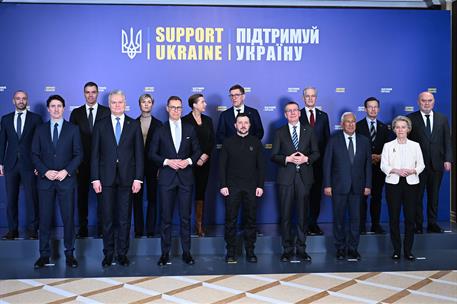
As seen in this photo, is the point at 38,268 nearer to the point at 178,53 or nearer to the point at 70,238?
the point at 70,238

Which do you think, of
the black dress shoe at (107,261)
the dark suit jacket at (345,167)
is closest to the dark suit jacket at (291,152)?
the dark suit jacket at (345,167)

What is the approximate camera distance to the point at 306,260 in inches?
228

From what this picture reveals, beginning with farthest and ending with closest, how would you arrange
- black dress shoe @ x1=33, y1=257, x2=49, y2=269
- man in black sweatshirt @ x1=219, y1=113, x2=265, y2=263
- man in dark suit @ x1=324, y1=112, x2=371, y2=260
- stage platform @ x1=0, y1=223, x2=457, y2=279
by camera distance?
man in dark suit @ x1=324, y1=112, x2=371, y2=260
man in black sweatshirt @ x1=219, y1=113, x2=265, y2=263
black dress shoe @ x1=33, y1=257, x2=49, y2=269
stage platform @ x1=0, y1=223, x2=457, y2=279

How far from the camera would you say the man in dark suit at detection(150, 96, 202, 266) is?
18.3ft

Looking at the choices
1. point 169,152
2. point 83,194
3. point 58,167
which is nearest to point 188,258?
point 169,152

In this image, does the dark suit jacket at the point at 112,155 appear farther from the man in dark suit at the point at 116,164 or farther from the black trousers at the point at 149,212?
the black trousers at the point at 149,212

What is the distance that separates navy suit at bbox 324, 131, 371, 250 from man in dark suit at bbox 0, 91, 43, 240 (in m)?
3.04

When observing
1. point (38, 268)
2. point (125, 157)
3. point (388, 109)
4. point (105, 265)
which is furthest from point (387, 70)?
point (38, 268)

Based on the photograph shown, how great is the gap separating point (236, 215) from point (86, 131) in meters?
1.82

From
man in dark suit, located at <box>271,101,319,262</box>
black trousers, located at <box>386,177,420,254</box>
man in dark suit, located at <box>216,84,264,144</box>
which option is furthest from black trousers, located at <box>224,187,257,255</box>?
black trousers, located at <box>386,177,420,254</box>

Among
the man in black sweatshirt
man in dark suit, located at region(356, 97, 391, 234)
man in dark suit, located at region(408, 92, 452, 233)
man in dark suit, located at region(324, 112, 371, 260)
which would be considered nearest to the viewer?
the man in black sweatshirt

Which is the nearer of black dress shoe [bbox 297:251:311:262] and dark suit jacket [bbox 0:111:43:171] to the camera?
black dress shoe [bbox 297:251:311:262]

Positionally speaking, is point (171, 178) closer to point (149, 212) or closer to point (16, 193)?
point (149, 212)

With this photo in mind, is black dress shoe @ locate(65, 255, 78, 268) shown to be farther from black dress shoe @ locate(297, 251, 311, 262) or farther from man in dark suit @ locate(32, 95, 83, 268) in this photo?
black dress shoe @ locate(297, 251, 311, 262)
